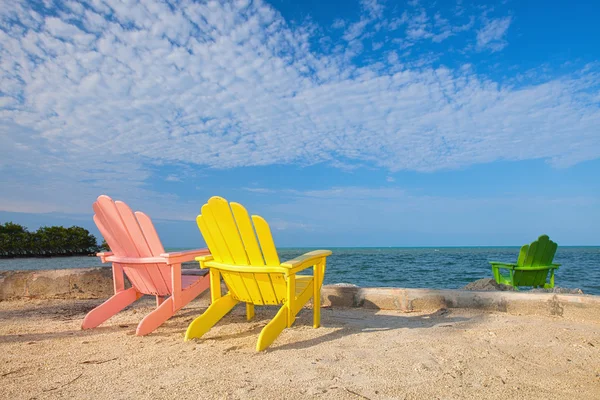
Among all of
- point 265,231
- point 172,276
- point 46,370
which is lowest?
point 46,370

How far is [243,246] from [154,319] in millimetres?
941

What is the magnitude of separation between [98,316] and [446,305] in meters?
3.25

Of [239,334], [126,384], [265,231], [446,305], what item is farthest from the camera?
[446,305]

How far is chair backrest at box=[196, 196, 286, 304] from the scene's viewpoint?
2783 millimetres

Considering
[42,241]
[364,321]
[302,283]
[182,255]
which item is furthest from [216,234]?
[42,241]

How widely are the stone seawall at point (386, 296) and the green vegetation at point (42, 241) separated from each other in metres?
38.5

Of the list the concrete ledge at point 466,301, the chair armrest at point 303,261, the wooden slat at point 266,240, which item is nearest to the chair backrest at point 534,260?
the concrete ledge at point 466,301

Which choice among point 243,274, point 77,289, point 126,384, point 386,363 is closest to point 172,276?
point 243,274

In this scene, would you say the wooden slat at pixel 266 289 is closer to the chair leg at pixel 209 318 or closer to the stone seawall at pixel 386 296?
the chair leg at pixel 209 318

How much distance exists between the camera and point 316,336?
2.89 meters

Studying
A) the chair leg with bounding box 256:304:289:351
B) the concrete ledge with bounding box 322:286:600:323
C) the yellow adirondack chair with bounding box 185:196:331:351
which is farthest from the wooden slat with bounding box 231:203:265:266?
the concrete ledge with bounding box 322:286:600:323

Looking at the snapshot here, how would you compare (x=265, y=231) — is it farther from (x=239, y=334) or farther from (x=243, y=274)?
(x=239, y=334)

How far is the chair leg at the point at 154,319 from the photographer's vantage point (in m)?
2.96

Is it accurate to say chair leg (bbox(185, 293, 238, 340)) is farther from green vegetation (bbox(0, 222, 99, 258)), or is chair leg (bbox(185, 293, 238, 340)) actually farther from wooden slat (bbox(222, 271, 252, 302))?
green vegetation (bbox(0, 222, 99, 258))
